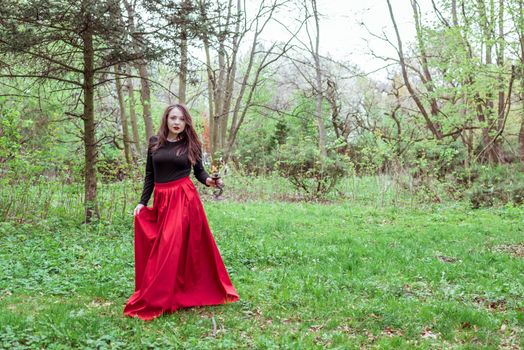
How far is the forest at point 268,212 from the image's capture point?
442 centimetres

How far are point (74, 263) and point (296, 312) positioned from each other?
327cm

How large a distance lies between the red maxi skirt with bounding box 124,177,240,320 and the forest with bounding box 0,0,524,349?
7.7 inches

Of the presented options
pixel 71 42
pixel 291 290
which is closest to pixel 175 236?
pixel 291 290

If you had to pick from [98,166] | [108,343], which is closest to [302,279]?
[108,343]

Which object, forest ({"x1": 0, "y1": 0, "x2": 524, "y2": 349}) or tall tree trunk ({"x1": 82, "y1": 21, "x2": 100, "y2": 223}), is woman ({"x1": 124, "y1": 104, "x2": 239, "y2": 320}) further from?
tall tree trunk ({"x1": 82, "y1": 21, "x2": 100, "y2": 223})

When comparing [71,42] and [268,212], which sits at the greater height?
[71,42]

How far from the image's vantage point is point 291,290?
542cm

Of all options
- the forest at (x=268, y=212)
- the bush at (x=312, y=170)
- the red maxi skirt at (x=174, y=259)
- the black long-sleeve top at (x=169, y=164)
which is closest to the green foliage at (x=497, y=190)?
the forest at (x=268, y=212)

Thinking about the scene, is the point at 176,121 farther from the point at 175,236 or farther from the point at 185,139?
the point at 175,236

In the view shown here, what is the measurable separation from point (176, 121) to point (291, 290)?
223cm

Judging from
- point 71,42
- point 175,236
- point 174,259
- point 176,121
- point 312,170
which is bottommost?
point 174,259

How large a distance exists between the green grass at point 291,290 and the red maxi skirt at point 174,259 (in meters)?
0.17

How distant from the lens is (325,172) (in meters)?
15.8

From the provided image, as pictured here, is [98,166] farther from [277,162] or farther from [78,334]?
[277,162]
